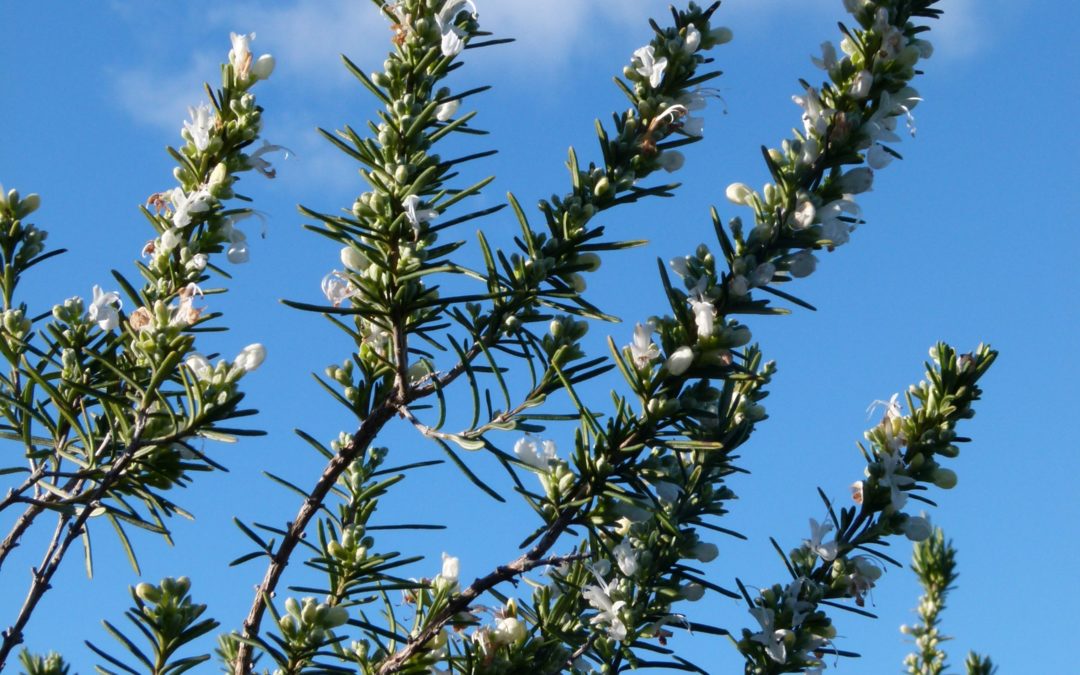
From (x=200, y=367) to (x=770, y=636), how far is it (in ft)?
4.38


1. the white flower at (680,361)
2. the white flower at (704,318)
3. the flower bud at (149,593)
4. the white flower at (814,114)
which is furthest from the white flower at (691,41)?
the flower bud at (149,593)

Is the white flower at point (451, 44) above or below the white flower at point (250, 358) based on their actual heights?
above

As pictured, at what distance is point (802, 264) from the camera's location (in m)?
2.13

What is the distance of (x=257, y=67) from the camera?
7.23 ft

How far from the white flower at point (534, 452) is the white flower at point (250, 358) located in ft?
1.83

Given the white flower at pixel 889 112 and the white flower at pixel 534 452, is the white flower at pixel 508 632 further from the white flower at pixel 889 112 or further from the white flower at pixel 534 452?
the white flower at pixel 889 112

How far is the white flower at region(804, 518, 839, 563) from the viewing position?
2330 mm

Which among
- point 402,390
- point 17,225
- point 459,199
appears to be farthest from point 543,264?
point 17,225

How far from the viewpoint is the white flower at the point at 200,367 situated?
1.96 m

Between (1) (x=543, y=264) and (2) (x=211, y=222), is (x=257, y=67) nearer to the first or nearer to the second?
(2) (x=211, y=222)

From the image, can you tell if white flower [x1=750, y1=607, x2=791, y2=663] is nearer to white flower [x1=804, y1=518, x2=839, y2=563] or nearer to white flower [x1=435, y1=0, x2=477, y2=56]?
white flower [x1=804, y1=518, x2=839, y2=563]

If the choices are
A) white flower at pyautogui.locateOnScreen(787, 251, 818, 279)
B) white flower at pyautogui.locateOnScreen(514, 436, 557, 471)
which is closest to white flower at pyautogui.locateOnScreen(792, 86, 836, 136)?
white flower at pyautogui.locateOnScreen(787, 251, 818, 279)

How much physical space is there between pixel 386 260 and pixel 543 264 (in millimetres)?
326

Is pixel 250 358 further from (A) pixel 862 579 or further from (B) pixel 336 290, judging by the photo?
(A) pixel 862 579
